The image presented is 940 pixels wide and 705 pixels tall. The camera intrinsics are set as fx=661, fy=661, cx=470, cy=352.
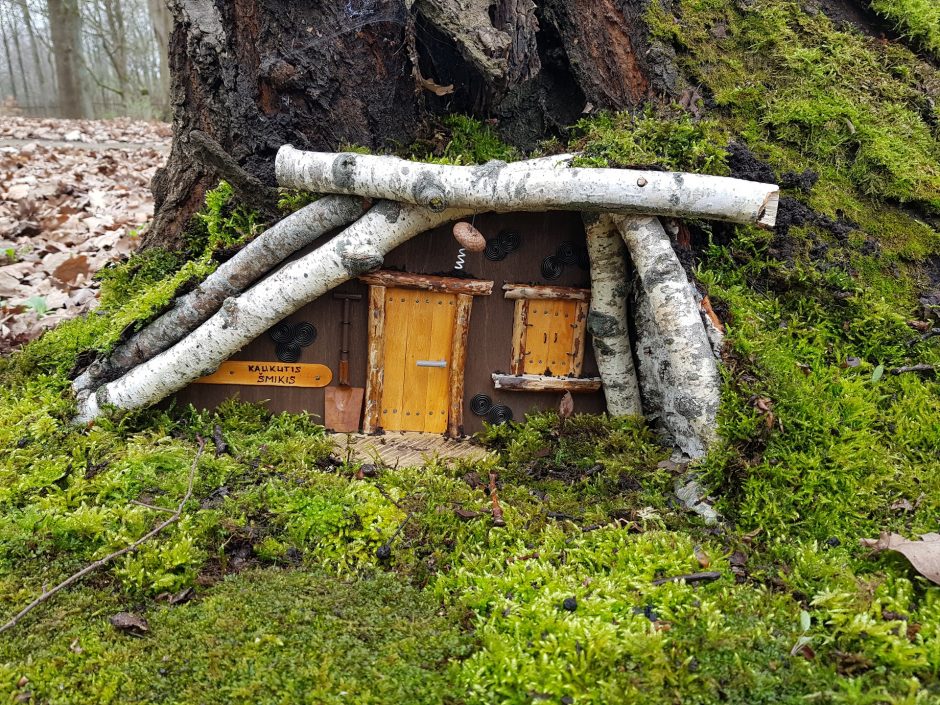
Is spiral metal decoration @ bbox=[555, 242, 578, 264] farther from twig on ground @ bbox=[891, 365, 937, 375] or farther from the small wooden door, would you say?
twig on ground @ bbox=[891, 365, 937, 375]

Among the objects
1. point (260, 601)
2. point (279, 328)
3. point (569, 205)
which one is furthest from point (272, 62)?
point (260, 601)

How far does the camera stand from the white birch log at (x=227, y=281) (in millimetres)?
5105

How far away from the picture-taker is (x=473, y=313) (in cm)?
551

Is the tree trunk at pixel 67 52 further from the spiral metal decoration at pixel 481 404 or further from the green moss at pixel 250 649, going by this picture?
the green moss at pixel 250 649

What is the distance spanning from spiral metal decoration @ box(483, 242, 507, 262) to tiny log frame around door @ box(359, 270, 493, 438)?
0.68 ft

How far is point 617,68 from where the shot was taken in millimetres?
5836

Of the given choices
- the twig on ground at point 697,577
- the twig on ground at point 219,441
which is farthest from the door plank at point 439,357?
the twig on ground at point 697,577

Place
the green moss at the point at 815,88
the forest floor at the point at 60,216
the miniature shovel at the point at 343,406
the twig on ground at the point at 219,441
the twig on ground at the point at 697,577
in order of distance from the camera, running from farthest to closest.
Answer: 1. the forest floor at the point at 60,216
2. the green moss at the point at 815,88
3. the miniature shovel at the point at 343,406
4. the twig on ground at the point at 219,441
5. the twig on ground at the point at 697,577

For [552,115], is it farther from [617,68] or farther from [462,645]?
[462,645]

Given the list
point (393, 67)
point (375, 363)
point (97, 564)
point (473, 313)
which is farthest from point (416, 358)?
point (97, 564)

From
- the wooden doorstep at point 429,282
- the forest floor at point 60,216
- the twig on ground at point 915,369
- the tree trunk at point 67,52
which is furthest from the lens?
the tree trunk at point 67,52

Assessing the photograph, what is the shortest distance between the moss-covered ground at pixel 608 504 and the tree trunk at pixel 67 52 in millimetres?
15559

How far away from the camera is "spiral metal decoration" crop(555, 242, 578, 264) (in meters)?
5.39

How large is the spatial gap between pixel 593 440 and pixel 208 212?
3.97 metres
